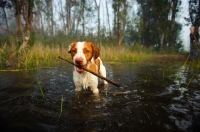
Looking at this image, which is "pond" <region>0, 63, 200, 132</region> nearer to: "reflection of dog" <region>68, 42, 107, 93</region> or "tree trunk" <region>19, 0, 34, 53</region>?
"reflection of dog" <region>68, 42, 107, 93</region>

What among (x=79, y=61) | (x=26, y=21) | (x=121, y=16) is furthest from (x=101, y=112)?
(x=121, y=16)

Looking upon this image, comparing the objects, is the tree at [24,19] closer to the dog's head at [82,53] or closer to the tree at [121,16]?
the dog's head at [82,53]

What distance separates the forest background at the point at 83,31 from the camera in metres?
7.69

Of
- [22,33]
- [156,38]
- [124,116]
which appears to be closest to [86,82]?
[124,116]

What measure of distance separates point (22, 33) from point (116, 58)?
7.19 metres

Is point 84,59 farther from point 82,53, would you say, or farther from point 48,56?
point 48,56

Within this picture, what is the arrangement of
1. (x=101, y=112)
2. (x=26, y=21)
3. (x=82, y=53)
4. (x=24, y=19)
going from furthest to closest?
(x=24, y=19), (x=26, y=21), (x=82, y=53), (x=101, y=112)

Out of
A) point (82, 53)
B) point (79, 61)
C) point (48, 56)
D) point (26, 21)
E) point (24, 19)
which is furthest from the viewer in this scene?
point (48, 56)

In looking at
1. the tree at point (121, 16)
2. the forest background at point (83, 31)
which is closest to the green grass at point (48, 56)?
the forest background at point (83, 31)

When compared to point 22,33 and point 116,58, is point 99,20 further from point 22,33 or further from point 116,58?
point 22,33

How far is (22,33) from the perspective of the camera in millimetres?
7680

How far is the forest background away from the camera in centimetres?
769

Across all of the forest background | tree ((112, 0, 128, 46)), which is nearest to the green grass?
the forest background

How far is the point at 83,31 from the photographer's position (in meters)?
21.5
